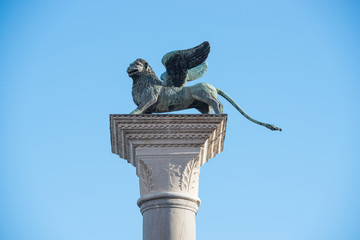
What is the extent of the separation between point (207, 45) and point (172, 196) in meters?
3.17

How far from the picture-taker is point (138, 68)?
10594mm

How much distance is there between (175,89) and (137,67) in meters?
0.88

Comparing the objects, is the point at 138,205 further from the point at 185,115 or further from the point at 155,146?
the point at 185,115

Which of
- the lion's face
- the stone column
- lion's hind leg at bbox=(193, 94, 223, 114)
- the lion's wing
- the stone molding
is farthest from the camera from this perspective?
the lion's face

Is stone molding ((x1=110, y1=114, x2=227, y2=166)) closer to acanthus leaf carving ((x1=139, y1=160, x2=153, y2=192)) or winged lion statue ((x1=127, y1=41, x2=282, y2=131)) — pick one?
acanthus leaf carving ((x1=139, y1=160, x2=153, y2=192))

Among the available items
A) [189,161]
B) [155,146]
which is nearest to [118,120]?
[155,146]

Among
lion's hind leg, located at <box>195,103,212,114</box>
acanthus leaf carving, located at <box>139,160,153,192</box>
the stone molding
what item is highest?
lion's hind leg, located at <box>195,103,212,114</box>

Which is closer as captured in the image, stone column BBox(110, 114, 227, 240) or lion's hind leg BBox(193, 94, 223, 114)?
stone column BBox(110, 114, 227, 240)

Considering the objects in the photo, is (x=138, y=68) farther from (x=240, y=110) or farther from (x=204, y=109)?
(x=240, y=110)

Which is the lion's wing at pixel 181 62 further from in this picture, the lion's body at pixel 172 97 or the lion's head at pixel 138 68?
the lion's head at pixel 138 68

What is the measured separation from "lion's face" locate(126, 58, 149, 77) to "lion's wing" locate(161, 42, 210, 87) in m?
0.40

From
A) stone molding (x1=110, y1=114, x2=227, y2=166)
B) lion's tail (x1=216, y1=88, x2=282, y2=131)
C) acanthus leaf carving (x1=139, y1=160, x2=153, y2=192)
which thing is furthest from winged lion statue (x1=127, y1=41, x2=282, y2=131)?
acanthus leaf carving (x1=139, y1=160, x2=153, y2=192)

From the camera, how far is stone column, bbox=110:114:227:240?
9094mm

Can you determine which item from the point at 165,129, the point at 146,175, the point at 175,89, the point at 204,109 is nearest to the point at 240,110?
the point at 204,109
